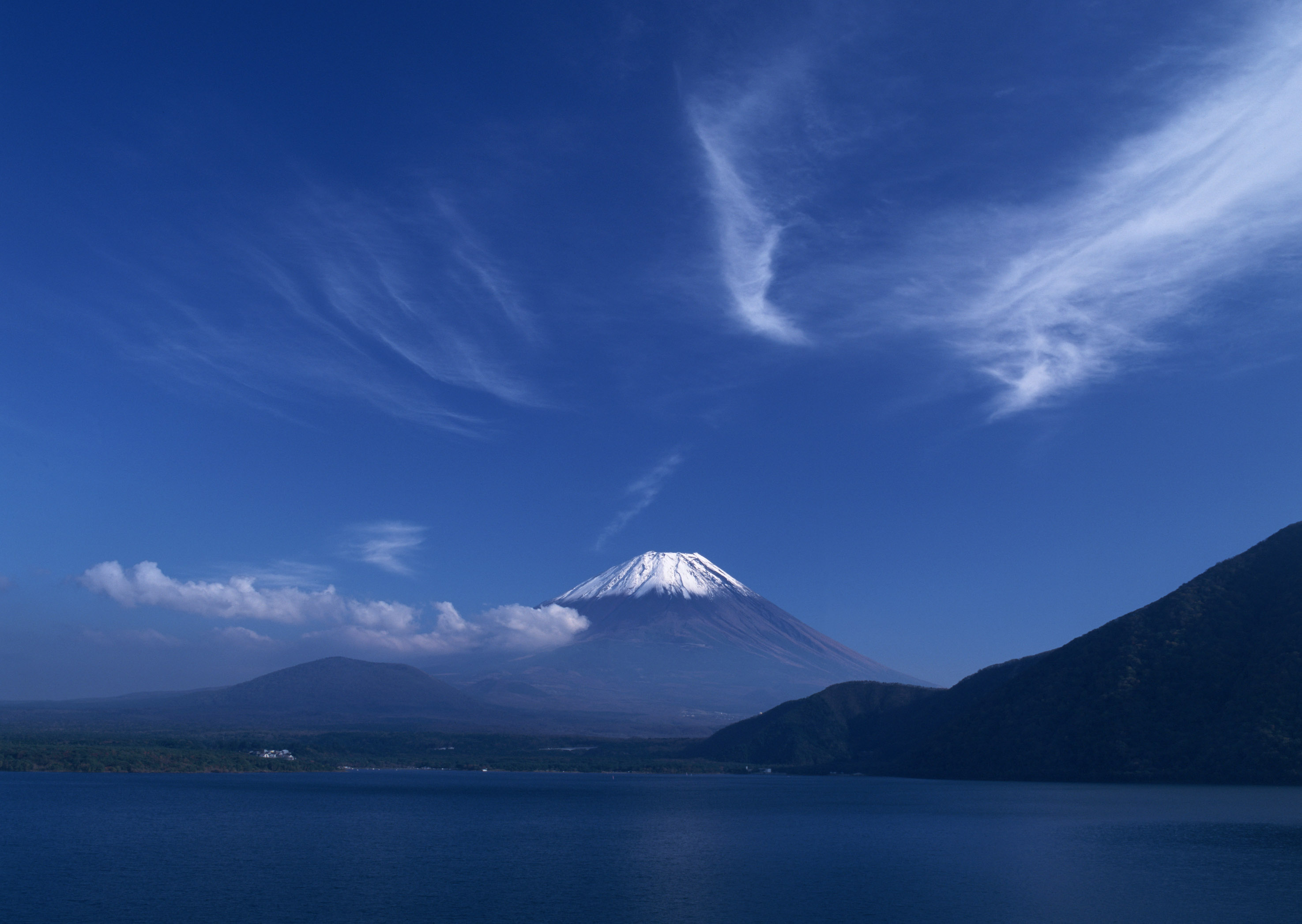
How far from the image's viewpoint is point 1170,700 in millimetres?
101875

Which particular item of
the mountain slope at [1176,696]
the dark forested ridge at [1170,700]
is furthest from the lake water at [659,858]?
the dark forested ridge at [1170,700]

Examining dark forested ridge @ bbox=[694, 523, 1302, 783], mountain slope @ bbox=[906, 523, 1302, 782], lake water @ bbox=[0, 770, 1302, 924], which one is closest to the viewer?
lake water @ bbox=[0, 770, 1302, 924]

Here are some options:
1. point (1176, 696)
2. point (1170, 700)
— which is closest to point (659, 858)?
point (1170, 700)

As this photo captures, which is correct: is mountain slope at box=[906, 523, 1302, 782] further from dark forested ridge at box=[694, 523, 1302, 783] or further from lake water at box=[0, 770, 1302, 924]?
lake water at box=[0, 770, 1302, 924]

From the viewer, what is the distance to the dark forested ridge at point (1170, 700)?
92312mm

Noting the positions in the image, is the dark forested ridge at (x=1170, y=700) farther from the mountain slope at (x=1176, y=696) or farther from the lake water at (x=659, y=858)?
the lake water at (x=659, y=858)

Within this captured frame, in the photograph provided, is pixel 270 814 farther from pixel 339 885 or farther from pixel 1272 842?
pixel 1272 842

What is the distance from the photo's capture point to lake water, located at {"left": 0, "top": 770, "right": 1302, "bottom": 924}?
42375mm

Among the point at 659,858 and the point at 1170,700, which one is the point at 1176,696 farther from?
the point at 659,858

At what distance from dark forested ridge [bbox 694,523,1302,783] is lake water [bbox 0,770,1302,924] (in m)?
5.08

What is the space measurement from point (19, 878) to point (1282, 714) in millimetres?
102605

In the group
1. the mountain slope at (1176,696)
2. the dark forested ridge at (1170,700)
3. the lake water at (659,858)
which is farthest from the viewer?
the dark forested ridge at (1170,700)

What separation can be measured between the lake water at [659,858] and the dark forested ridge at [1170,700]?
5.08 metres

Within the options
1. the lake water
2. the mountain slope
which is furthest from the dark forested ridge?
the lake water
